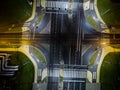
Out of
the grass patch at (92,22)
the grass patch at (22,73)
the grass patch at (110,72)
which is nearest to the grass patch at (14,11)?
the grass patch at (22,73)

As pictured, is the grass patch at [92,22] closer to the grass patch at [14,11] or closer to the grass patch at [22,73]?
the grass patch at [14,11]

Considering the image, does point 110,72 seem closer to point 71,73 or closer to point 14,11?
point 71,73

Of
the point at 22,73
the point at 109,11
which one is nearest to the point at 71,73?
the point at 22,73

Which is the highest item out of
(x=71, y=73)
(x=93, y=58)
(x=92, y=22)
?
(x=92, y=22)

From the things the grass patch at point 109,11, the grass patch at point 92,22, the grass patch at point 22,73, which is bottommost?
the grass patch at point 22,73

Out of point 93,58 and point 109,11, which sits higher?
point 109,11

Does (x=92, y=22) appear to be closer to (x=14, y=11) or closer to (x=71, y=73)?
(x=71, y=73)
